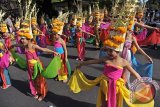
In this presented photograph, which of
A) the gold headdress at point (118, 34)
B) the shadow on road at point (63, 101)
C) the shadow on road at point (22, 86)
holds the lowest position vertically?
the shadow on road at point (22, 86)

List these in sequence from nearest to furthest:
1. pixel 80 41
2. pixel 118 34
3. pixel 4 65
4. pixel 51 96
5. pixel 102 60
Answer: pixel 118 34
pixel 102 60
pixel 51 96
pixel 4 65
pixel 80 41

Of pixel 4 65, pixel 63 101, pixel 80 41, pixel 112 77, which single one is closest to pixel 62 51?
pixel 4 65

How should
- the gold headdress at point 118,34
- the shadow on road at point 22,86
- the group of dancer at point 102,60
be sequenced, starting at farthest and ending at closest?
1. the shadow on road at point 22,86
2. the group of dancer at point 102,60
3. the gold headdress at point 118,34

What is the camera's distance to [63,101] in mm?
6906

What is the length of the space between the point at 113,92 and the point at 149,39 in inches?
204

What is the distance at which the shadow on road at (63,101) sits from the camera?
666 cm

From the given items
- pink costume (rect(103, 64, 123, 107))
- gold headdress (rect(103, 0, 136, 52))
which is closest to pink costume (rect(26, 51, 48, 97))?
pink costume (rect(103, 64, 123, 107))

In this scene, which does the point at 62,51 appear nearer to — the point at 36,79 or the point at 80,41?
the point at 36,79

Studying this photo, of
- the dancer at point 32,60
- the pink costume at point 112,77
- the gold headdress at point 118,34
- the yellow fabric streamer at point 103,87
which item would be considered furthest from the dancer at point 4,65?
the gold headdress at point 118,34

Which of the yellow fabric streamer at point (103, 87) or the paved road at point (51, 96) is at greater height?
the yellow fabric streamer at point (103, 87)

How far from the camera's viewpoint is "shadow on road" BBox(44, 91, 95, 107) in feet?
21.9

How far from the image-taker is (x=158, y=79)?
863cm

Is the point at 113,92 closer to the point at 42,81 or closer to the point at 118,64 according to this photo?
the point at 118,64

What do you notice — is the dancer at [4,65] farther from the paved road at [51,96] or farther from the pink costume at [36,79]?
the pink costume at [36,79]
